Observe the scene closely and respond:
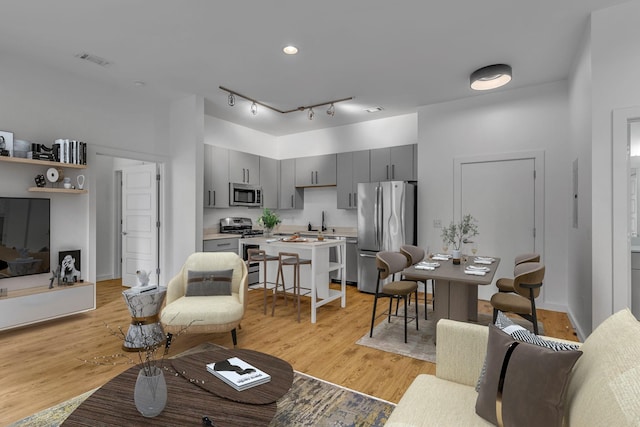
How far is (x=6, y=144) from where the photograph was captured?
3.43 meters

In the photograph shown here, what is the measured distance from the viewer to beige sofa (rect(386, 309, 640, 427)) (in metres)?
0.96

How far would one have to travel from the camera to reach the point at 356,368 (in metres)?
2.74

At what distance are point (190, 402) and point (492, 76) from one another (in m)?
4.08

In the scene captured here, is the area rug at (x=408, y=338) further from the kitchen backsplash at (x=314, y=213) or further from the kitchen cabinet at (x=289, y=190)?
the kitchen cabinet at (x=289, y=190)

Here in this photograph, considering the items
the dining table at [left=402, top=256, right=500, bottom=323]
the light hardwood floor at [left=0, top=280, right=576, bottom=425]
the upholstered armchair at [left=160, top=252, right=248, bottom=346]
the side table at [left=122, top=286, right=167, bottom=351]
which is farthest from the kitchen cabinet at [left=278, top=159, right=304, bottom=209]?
the dining table at [left=402, top=256, right=500, bottom=323]

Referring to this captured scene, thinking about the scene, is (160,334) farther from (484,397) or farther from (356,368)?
(484,397)

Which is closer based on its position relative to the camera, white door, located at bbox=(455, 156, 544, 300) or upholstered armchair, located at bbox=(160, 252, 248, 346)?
upholstered armchair, located at bbox=(160, 252, 248, 346)

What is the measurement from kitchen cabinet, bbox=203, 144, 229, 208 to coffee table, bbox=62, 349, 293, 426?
3.81 metres

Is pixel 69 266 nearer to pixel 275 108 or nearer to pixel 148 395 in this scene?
pixel 148 395

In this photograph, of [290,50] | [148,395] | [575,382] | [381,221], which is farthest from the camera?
[381,221]

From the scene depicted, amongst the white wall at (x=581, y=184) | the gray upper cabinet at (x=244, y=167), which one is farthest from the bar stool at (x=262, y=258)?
the white wall at (x=581, y=184)

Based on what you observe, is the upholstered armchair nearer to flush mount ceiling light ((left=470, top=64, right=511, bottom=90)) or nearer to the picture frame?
the picture frame

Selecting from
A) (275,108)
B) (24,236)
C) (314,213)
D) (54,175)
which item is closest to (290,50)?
(275,108)

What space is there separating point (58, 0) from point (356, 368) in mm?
3740
